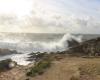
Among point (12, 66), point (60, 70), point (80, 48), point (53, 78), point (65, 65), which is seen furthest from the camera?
point (80, 48)

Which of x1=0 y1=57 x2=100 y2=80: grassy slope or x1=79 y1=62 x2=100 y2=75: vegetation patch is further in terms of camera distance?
x1=79 y1=62 x2=100 y2=75: vegetation patch

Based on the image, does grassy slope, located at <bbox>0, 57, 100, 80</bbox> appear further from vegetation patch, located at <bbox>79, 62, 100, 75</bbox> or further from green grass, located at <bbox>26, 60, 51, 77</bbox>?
green grass, located at <bbox>26, 60, 51, 77</bbox>

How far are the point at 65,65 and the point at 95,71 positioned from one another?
3.42 m

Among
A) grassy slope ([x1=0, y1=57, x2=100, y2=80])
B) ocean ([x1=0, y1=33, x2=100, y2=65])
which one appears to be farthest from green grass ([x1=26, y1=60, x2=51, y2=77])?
ocean ([x1=0, y1=33, x2=100, y2=65])

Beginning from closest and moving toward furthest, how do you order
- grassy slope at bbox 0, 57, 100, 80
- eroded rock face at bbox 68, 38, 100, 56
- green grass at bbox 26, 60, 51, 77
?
grassy slope at bbox 0, 57, 100, 80 → green grass at bbox 26, 60, 51, 77 → eroded rock face at bbox 68, 38, 100, 56

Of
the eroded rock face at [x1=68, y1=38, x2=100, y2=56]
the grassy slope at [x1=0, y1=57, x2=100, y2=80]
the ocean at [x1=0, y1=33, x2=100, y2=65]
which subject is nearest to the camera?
the grassy slope at [x1=0, y1=57, x2=100, y2=80]

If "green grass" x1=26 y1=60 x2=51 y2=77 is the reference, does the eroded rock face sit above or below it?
above

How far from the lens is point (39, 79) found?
17766 millimetres

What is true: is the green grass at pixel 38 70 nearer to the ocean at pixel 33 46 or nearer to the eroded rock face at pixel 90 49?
the ocean at pixel 33 46

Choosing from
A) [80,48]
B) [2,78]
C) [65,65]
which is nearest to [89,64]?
Result: [65,65]

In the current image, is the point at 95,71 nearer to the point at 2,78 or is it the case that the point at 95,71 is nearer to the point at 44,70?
the point at 44,70

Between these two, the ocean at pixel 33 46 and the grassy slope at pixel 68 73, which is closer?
the grassy slope at pixel 68 73

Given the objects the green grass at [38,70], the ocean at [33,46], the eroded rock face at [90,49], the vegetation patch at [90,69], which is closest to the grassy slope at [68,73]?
the vegetation patch at [90,69]

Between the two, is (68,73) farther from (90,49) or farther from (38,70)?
(90,49)
